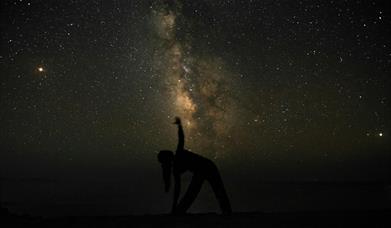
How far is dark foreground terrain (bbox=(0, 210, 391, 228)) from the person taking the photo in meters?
5.58

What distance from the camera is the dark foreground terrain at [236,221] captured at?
18.3 ft

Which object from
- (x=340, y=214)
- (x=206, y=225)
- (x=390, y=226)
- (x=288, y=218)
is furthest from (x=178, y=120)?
(x=390, y=226)

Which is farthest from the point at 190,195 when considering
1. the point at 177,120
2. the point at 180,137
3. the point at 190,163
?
the point at 177,120

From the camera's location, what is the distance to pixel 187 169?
6672 millimetres

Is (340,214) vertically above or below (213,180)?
below

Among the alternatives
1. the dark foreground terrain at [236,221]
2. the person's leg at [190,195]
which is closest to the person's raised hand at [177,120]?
the person's leg at [190,195]

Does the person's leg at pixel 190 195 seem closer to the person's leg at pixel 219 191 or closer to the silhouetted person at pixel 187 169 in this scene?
the silhouetted person at pixel 187 169

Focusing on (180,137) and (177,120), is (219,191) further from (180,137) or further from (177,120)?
(177,120)

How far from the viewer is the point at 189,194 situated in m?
6.85

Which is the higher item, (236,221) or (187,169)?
(187,169)

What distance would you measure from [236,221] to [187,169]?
4.53 feet

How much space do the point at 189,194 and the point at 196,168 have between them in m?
0.56

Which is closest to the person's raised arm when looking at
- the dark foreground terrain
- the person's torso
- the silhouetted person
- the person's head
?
the silhouetted person

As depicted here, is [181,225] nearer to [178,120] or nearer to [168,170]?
[168,170]
